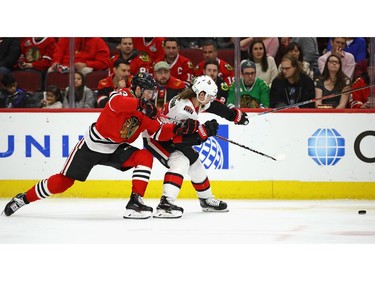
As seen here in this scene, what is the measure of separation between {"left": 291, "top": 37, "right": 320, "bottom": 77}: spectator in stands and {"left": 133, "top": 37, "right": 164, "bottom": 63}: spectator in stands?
120 centimetres

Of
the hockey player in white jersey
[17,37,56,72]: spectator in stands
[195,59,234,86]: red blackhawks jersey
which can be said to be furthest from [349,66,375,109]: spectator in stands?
[17,37,56,72]: spectator in stands

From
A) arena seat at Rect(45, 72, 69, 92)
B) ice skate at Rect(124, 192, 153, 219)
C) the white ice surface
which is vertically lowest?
the white ice surface

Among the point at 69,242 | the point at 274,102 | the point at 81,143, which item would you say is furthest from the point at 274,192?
the point at 69,242

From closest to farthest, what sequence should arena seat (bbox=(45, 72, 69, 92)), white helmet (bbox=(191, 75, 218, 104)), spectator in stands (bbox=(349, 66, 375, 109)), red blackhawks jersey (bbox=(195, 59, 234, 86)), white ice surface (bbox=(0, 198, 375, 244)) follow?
1. white ice surface (bbox=(0, 198, 375, 244))
2. white helmet (bbox=(191, 75, 218, 104))
3. spectator in stands (bbox=(349, 66, 375, 109))
4. red blackhawks jersey (bbox=(195, 59, 234, 86))
5. arena seat (bbox=(45, 72, 69, 92))

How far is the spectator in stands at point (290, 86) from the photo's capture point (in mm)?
8086

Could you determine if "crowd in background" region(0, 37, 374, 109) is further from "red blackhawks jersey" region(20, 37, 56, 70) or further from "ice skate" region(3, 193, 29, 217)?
"ice skate" region(3, 193, 29, 217)

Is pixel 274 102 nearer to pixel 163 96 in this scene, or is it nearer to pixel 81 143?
pixel 163 96

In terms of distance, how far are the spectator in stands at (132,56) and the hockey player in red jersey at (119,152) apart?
5.99 feet

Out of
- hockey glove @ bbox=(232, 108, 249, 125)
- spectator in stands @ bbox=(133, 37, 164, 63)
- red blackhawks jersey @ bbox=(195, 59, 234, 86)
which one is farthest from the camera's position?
spectator in stands @ bbox=(133, 37, 164, 63)

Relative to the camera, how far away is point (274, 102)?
8.09 metres

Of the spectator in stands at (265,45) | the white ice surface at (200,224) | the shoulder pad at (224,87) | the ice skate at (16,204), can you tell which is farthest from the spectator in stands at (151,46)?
the ice skate at (16,204)

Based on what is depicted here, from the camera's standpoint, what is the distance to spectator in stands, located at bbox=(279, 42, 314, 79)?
8.11 m

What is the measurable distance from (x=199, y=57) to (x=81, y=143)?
2081 mm

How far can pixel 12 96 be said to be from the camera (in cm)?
829
